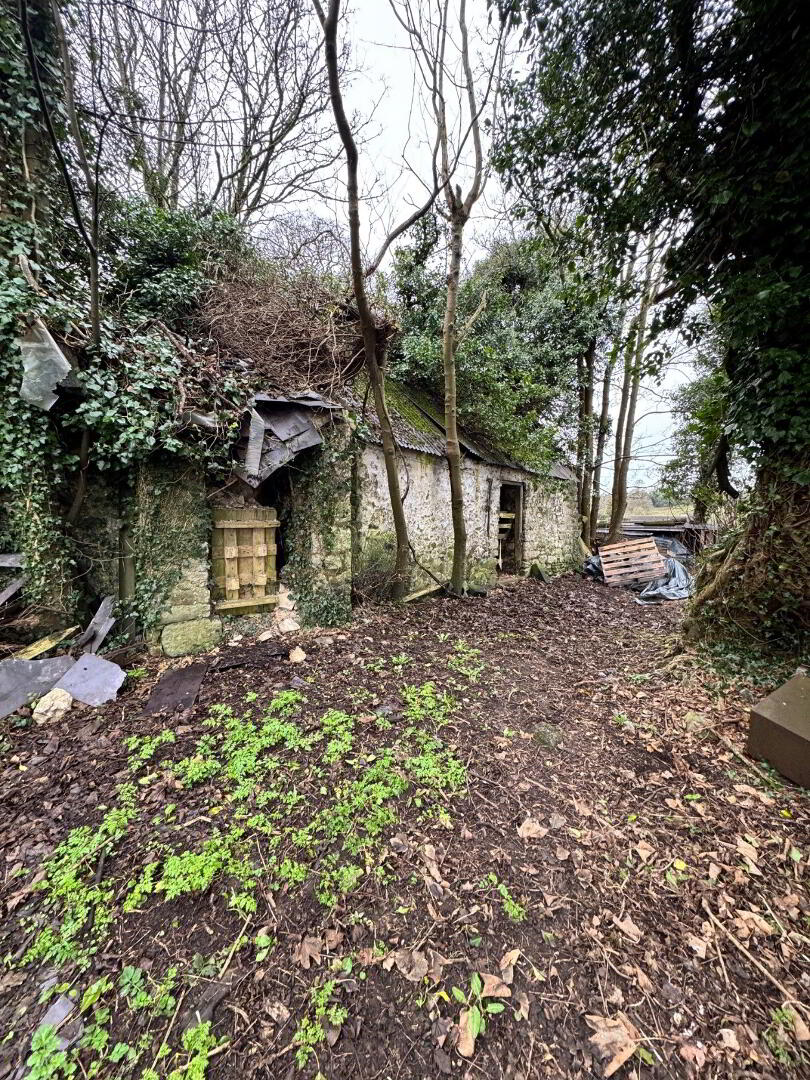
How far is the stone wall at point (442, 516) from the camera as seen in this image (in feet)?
20.7

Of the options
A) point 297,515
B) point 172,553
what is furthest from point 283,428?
point 172,553

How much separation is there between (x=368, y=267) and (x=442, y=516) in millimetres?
4234

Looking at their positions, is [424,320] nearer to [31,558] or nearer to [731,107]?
[731,107]

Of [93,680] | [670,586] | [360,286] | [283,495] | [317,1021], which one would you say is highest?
[360,286]

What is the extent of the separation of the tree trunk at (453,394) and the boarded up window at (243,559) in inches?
118

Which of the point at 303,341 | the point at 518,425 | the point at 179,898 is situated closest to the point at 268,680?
the point at 179,898

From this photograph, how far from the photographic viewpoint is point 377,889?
2100mm

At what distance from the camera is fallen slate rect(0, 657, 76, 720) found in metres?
3.49

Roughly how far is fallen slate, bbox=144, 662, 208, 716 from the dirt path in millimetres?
173

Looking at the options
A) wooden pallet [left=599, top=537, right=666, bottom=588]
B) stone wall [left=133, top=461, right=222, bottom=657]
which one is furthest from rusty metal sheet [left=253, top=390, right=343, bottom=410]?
wooden pallet [left=599, top=537, right=666, bottom=588]

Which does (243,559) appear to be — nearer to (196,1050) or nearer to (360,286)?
(360,286)

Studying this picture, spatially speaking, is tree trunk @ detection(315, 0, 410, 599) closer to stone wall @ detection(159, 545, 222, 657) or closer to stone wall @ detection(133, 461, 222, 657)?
stone wall @ detection(133, 461, 222, 657)

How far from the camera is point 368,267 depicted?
5.26m

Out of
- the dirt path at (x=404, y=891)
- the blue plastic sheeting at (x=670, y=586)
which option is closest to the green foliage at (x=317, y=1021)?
the dirt path at (x=404, y=891)
